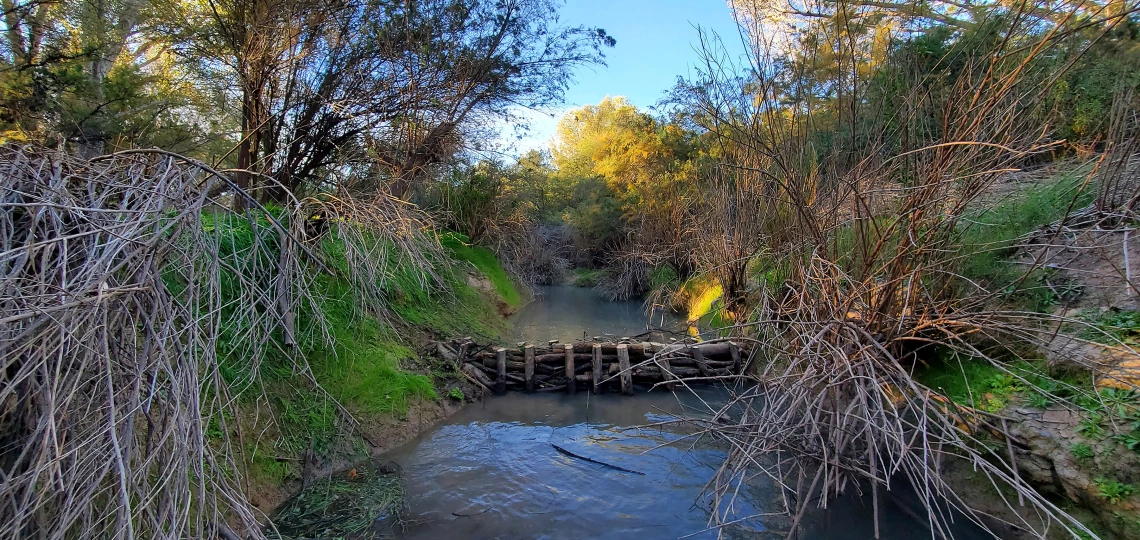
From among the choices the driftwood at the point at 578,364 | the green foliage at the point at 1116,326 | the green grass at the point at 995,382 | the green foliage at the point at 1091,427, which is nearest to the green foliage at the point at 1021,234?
the green foliage at the point at 1116,326

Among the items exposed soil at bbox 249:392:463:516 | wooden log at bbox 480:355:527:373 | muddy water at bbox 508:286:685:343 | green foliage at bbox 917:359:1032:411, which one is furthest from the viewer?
muddy water at bbox 508:286:685:343

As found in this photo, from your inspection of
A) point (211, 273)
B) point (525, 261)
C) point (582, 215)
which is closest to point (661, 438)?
point (211, 273)

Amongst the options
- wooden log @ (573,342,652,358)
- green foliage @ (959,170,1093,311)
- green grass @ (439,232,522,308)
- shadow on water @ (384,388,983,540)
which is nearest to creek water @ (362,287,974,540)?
shadow on water @ (384,388,983,540)

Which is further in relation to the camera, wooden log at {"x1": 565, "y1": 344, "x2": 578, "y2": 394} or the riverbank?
wooden log at {"x1": 565, "y1": 344, "x2": 578, "y2": 394}

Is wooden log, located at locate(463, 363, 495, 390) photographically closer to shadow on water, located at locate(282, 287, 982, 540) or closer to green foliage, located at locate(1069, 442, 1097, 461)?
shadow on water, located at locate(282, 287, 982, 540)

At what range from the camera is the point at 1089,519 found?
11.0 feet

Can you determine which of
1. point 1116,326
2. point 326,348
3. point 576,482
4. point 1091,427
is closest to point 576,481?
point 576,482

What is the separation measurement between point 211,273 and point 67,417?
66 centimetres

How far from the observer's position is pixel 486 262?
12.8 m

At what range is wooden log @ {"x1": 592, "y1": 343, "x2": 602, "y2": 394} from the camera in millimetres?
7238

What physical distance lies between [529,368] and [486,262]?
5.85 meters

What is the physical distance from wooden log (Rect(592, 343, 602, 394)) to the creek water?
206mm

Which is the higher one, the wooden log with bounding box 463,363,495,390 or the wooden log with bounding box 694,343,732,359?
the wooden log with bounding box 694,343,732,359

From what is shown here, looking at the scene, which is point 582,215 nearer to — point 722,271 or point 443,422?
point 722,271
